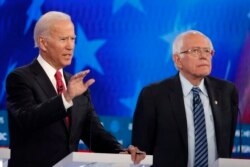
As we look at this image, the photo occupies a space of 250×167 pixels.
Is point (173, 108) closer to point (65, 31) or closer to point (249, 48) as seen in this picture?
point (65, 31)

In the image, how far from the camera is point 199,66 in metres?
4.51

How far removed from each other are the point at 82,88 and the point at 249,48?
2328 mm

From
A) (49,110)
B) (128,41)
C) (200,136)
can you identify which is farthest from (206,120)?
(128,41)

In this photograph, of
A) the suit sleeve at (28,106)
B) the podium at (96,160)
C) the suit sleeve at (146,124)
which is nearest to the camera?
the podium at (96,160)

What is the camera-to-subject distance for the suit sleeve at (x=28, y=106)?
3.45 metres

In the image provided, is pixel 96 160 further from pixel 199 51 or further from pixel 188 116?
pixel 199 51

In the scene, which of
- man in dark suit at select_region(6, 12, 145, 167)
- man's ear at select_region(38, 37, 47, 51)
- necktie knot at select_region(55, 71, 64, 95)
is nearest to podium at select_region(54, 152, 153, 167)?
man in dark suit at select_region(6, 12, 145, 167)

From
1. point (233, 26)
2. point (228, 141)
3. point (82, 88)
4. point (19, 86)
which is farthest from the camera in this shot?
point (233, 26)

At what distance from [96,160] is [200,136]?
4.20ft

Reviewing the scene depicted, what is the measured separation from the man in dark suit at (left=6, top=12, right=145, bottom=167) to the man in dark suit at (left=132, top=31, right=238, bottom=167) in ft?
1.95

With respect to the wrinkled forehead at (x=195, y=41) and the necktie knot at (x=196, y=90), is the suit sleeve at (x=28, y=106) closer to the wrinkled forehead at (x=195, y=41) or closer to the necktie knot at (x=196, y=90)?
the necktie knot at (x=196, y=90)

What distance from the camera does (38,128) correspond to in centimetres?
360

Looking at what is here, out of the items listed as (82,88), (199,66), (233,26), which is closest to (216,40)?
(233,26)

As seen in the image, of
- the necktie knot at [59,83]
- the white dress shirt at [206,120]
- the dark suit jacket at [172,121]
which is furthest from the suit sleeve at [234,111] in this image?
the necktie knot at [59,83]
